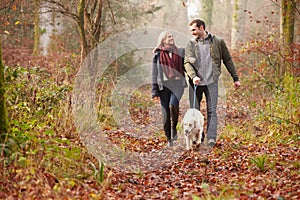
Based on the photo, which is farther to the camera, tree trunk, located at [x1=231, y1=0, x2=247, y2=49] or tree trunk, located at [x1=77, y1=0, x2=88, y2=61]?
tree trunk, located at [x1=231, y1=0, x2=247, y2=49]

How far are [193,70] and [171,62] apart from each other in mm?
567

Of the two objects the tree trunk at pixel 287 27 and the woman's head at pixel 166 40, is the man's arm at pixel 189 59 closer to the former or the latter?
the woman's head at pixel 166 40

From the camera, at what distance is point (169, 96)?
7996 mm

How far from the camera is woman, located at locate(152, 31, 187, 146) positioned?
7.76m

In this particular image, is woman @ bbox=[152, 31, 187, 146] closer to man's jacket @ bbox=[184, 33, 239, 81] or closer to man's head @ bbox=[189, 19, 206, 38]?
man's jacket @ bbox=[184, 33, 239, 81]

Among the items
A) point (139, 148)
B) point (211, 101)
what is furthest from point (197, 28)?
point (139, 148)

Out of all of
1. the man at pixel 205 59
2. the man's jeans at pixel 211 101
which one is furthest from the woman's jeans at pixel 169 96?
the man at pixel 205 59

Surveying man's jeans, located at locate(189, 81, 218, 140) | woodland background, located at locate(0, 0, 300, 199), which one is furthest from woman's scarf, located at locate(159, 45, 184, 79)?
woodland background, located at locate(0, 0, 300, 199)

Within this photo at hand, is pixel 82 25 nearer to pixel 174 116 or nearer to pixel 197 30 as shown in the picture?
pixel 174 116

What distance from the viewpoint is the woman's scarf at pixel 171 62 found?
7750 millimetres

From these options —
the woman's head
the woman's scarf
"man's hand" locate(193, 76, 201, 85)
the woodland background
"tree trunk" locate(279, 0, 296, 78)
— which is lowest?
the woodland background

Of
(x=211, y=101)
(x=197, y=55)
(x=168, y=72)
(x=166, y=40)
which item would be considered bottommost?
(x=211, y=101)

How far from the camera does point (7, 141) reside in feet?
16.6

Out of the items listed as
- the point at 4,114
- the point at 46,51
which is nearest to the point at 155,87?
the point at 4,114
